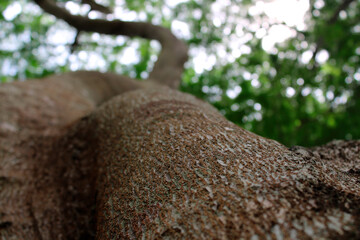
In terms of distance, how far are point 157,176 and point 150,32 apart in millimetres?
4273

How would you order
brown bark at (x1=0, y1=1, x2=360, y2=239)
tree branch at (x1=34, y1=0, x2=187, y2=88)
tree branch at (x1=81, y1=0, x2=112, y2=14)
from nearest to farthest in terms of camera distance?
brown bark at (x1=0, y1=1, x2=360, y2=239), tree branch at (x1=34, y1=0, x2=187, y2=88), tree branch at (x1=81, y1=0, x2=112, y2=14)

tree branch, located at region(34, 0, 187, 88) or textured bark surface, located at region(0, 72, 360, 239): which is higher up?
tree branch, located at region(34, 0, 187, 88)

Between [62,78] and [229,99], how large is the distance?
2818 millimetres

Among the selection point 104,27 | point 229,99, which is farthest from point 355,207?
point 104,27

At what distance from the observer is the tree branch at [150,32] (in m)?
4.26

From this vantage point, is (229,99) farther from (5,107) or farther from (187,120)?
(5,107)

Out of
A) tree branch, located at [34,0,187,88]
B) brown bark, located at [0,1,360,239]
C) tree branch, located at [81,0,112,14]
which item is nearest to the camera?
brown bark, located at [0,1,360,239]

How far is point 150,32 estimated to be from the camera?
4.98 meters

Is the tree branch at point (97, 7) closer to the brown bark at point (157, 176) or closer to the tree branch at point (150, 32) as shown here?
the tree branch at point (150, 32)

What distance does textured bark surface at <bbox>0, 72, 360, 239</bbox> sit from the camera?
91cm

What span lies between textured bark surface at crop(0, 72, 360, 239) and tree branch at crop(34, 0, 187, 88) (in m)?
2.02

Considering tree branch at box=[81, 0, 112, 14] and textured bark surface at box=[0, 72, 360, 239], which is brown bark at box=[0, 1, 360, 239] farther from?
tree branch at box=[81, 0, 112, 14]

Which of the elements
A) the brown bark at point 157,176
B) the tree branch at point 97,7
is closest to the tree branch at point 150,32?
the tree branch at point 97,7

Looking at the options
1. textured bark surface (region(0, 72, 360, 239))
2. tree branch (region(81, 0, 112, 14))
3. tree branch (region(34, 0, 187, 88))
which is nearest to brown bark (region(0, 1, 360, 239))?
textured bark surface (region(0, 72, 360, 239))
